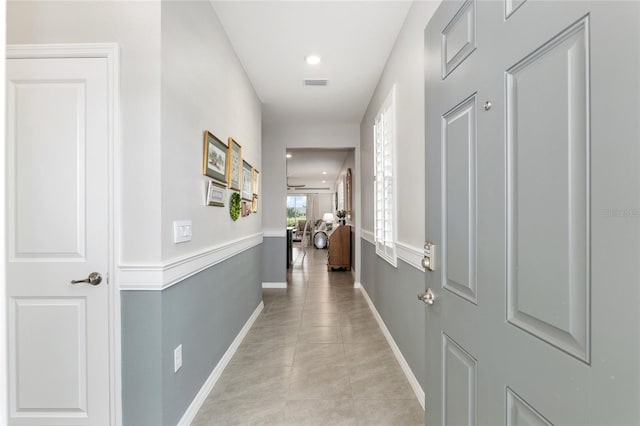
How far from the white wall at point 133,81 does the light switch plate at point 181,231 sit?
14 centimetres

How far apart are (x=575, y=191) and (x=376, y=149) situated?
111 inches

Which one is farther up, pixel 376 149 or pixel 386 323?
pixel 376 149

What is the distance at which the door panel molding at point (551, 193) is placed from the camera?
1.94 ft

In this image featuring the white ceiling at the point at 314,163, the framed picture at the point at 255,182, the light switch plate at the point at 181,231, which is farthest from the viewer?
the white ceiling at the point at 314,163

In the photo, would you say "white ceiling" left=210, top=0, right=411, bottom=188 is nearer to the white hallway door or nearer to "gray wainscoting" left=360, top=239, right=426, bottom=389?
the white hallway door

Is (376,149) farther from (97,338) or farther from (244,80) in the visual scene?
(97,338)

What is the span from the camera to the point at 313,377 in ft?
7.80

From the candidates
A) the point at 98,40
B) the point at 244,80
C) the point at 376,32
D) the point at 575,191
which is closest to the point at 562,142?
the point at 575,191

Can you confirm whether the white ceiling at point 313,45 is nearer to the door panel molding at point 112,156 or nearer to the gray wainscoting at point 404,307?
the door panel molding at point 112,156

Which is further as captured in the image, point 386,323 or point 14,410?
point 386,323

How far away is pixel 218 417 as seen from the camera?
192 cm

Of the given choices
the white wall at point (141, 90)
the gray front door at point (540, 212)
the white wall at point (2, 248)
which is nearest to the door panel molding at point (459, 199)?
the gray front door at point (540, 212)

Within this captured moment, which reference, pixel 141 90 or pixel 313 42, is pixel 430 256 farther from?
pixel 313 42

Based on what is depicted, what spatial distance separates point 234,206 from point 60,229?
50.3 inches
